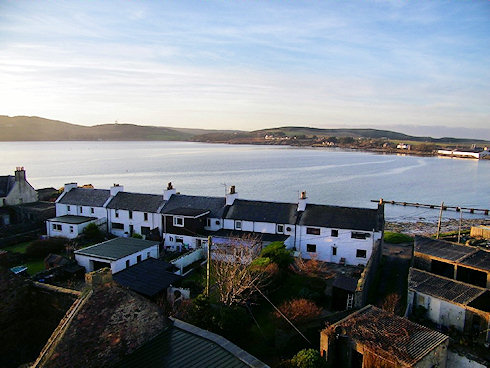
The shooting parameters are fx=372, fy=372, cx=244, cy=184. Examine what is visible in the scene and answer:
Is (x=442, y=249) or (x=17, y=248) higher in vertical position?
(x=442, y=249)

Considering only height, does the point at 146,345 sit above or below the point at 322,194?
above

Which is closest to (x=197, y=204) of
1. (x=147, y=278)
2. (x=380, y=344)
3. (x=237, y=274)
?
(x=147, y=278)

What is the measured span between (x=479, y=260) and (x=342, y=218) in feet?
38.1

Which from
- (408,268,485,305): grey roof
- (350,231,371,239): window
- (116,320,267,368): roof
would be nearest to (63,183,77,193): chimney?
(350,231,371,239): window

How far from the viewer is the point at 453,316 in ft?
69.8

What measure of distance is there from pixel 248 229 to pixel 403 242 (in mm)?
21393

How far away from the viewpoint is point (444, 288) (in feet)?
75.5

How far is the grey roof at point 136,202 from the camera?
135 ft

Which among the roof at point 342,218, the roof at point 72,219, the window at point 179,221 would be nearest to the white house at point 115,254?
the window at point 179,221

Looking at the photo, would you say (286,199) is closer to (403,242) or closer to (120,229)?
(403,242)

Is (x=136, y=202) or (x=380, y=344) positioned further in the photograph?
(x=136, y=202)

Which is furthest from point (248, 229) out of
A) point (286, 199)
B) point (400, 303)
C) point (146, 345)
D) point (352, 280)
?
point (286, 199)

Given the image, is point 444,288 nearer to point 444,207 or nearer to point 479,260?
point 479,260

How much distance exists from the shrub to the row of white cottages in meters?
13.7
